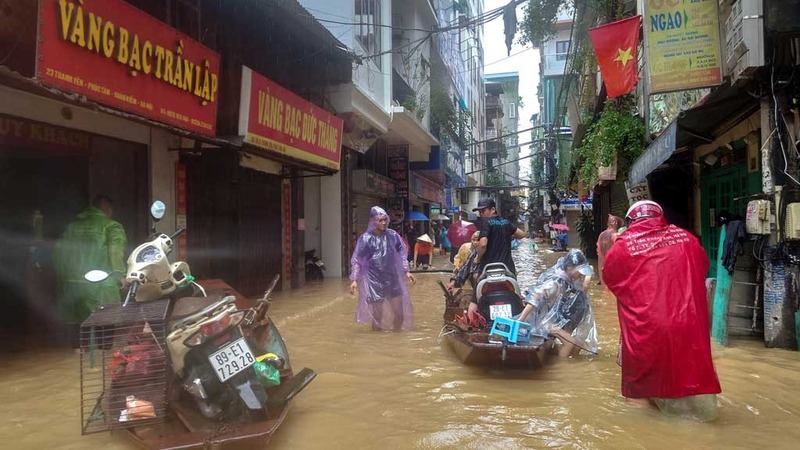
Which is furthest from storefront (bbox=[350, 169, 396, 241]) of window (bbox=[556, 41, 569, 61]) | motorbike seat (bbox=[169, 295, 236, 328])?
window (bbox=[556, 41, 569, 61])

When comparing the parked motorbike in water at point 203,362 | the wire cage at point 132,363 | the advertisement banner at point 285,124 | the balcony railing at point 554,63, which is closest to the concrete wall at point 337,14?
the advertisement banner at point 285,124

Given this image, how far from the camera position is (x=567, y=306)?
543 cm

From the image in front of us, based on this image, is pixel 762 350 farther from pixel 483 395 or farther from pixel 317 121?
pixel 317 121

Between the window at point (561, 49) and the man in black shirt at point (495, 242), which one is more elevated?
the window at point (561, 49)

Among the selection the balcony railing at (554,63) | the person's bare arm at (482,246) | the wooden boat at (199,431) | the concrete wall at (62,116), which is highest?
the balcony railing at (554,63)

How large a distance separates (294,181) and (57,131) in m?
6.38

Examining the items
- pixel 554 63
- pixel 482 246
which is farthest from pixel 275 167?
pixel 554 63

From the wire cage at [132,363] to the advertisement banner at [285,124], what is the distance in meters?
5.10

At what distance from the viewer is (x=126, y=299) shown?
3.19 metres

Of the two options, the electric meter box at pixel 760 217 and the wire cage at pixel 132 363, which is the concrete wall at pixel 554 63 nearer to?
the electric meter box at pixel 760 217

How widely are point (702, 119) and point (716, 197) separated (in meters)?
2.20

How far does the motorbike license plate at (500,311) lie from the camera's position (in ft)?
16.9

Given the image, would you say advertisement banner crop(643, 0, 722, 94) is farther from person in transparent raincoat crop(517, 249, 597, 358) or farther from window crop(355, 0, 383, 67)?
window crop(355, 0, 383, 67)

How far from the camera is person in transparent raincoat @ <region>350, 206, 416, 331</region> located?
6.86 meters
